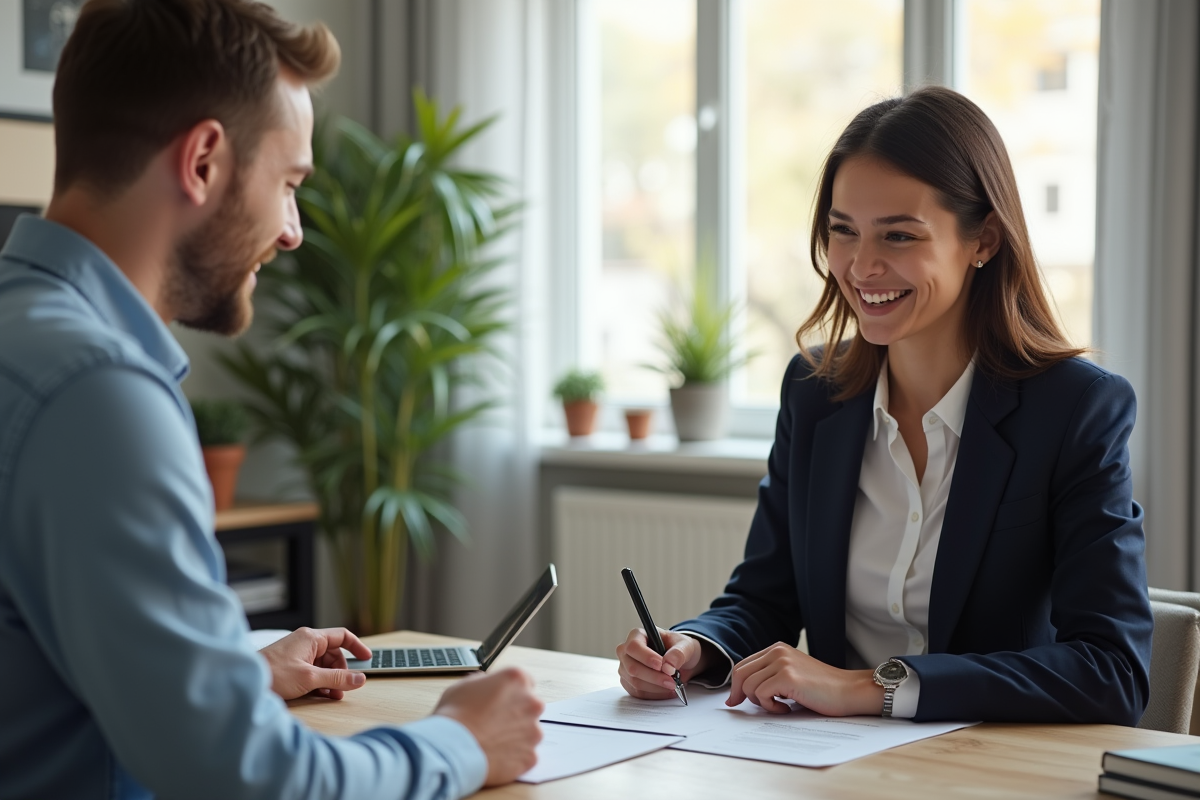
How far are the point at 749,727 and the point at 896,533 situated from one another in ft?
1.80

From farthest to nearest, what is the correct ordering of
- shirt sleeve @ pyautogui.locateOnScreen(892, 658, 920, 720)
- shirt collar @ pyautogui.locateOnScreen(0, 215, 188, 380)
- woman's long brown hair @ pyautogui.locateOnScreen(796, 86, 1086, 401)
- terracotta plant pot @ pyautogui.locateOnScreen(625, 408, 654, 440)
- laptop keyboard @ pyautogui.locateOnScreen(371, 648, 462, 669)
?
terracotta plant pot @ pyautogui.locateOnScreen(625, 408, 654, 440) < woman's long brown hair @ pyautogui.locateOnScreen(796, 86, 1086, 401) < laptop keyboard @ pyautogui.locateOnScreen(371, 648, 462, 669) < shirt sleeve @ pyautogui.locateOnScreen(892, 658, 920, 720) < shirt collar @ pyautogui.locateOnScreen(0, 215, 188, 380)

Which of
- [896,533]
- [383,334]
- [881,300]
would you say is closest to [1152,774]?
[896,533]

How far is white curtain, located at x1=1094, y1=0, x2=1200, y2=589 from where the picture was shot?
2.75m

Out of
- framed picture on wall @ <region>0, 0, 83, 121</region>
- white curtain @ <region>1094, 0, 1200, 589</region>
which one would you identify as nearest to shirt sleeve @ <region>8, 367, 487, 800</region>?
white curtain @ <region>1094, 0, 1200, 589</region>

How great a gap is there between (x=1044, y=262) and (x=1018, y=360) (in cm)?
161

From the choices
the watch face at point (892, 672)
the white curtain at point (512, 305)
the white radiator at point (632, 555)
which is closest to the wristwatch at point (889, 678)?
the watch face at point (892, 672)

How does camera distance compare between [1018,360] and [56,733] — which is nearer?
[56,733]

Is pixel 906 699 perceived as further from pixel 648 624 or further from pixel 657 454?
pixel 657 454

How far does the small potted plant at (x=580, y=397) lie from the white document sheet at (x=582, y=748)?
2488mm

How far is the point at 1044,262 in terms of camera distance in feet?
10.8

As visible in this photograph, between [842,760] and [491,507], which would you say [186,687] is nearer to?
[842,760]

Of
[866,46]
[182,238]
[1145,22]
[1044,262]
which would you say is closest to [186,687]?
[182,238]

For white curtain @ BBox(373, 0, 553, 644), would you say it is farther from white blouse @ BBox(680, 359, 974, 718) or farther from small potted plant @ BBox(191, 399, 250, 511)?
white blouse @ BBox(680, 359, 974, 718)

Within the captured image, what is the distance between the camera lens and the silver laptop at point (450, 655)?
160 centimetres
